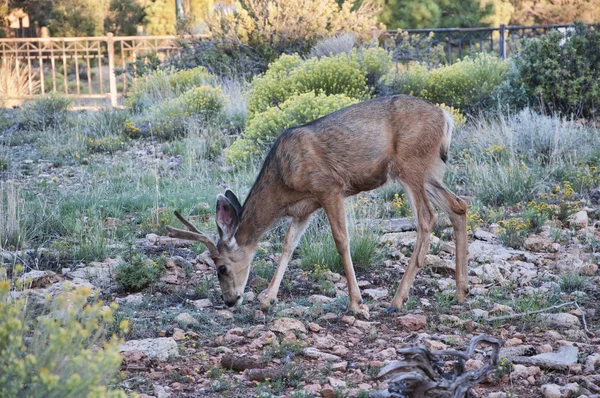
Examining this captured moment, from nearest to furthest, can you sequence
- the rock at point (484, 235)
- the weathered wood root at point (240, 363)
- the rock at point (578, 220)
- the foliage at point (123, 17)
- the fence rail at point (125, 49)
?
the weathered wood root at point (240, 363) → the rock at point (484, 235) → the rock at point (578, 220) → the fence rail at point (125, 49) → the foliage at point (123, 17)

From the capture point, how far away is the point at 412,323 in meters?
6.23

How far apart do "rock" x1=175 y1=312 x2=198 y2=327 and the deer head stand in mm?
623

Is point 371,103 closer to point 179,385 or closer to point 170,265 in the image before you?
point 170,265

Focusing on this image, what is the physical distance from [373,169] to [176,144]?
7719 mm

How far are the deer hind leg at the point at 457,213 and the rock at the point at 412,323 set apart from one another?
2.98 ft

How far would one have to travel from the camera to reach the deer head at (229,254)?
6.97m

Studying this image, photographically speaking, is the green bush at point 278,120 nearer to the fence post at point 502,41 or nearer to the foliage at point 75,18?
the fence post at point 502,41

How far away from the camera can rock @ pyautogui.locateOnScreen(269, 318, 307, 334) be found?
603 centimetres

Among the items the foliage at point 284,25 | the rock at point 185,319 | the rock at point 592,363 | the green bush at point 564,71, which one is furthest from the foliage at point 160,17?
the rock at point 592,363

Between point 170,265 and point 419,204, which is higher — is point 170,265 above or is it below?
below

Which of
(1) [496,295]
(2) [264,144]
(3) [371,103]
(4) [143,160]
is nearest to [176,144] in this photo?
(4) [143,160]

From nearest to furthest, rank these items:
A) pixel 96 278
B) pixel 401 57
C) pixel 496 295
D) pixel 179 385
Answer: pixel 179 385, pixel 496 295, pixel 96 278, pixel 401 57

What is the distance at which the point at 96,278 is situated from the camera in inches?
297

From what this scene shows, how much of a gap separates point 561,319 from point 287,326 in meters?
2.05
